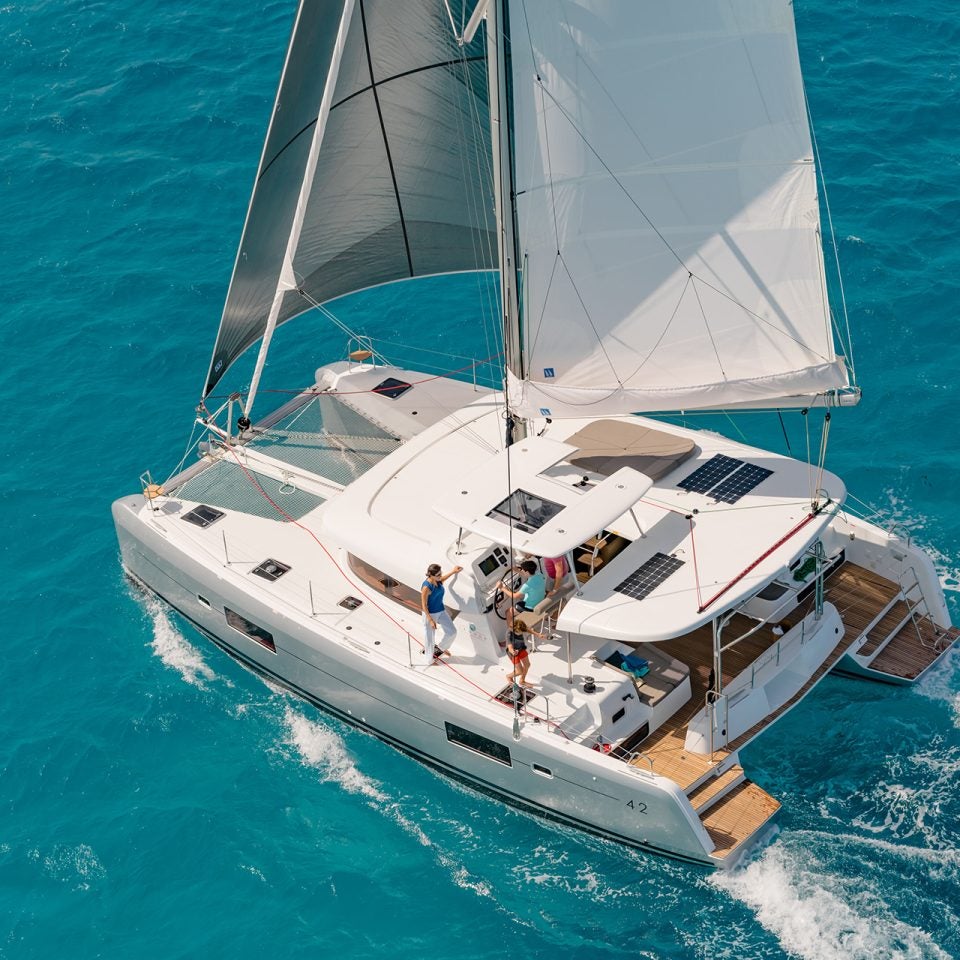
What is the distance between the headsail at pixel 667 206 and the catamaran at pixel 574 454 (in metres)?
0.04

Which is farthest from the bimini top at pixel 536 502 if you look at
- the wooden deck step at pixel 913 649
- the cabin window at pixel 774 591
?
the wooden deck step at pixel 913 649

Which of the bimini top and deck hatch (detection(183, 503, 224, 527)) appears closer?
the bimini top

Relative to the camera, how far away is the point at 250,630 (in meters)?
20.0

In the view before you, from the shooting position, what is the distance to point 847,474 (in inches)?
902

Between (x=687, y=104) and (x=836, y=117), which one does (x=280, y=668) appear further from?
(x=836, y=117)

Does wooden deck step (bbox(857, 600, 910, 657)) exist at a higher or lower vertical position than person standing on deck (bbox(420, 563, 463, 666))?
lower

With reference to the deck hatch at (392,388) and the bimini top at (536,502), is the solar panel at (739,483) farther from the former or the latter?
the deck hatch at (392,388)

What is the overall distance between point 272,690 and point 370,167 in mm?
8042

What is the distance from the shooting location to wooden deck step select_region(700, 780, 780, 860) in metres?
16.5

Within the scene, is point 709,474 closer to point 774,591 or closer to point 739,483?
point 739,483

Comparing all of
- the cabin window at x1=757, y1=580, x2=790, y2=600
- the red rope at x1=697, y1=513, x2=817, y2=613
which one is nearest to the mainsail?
the red rope at x1=697, y1=513, x2=817, y2=613

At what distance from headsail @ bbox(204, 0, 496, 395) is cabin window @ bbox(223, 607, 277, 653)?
12.1 feet

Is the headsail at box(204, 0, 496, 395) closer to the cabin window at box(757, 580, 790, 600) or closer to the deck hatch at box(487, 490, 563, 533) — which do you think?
the deck hatch at box(487, 490, 563, 533)

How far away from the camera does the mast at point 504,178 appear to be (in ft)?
53.0
